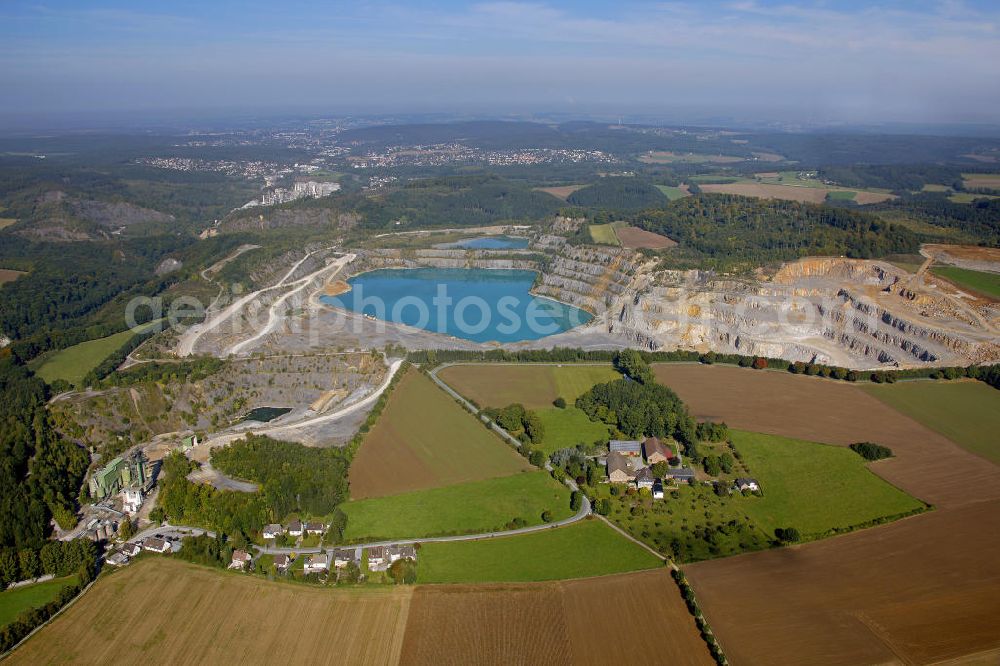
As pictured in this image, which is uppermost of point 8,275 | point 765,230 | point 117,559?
point 765,230

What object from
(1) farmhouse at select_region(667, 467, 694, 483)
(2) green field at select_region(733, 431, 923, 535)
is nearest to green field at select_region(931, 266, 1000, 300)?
(2) green field at select_region(733, 431, 923, 535)

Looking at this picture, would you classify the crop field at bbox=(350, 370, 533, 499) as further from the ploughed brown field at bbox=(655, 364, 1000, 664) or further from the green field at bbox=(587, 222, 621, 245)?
the green field at bbox=(587, 222, 621, 245)

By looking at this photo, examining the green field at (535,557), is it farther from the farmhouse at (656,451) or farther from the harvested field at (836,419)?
the harvested field at (836,419)

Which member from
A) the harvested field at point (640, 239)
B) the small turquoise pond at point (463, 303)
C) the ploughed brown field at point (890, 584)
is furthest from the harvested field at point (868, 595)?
the harvested field at point (640, 239)

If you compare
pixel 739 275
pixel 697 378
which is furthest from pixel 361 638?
pixel 739 275

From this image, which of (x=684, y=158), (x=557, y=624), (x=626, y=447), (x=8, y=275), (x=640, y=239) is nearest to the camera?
(x=557, y=624)

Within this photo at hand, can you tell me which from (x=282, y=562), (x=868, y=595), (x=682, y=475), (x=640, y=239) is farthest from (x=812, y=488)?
(x=640, y=239)

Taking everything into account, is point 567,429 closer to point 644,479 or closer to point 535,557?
point 644,479
